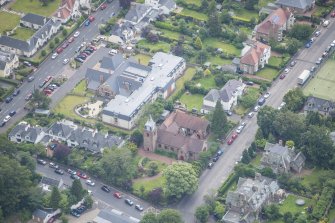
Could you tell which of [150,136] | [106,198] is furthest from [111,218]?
[150,136]

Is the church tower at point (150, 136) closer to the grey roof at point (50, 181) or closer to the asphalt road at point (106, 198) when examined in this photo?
the asphalt road at point (106, 198)

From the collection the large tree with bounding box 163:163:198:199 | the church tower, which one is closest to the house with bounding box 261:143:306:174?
the large tree with bounding box 163:163:198:199

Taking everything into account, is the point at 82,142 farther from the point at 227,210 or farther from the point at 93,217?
the point at 227,210

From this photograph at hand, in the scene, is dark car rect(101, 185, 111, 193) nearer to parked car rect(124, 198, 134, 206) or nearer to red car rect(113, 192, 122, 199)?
red car rect(113, 192, 122, 199)

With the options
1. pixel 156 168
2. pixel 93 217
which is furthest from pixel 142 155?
pixel 93 217

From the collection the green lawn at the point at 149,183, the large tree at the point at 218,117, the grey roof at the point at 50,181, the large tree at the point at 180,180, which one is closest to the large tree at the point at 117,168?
the green lawn at the point at 149,183

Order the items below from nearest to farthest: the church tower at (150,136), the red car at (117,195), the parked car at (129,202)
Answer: the parked car at (129,202) < the red car at (117,195) < the church tower at (150,136)

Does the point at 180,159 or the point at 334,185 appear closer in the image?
the point at 334,185
